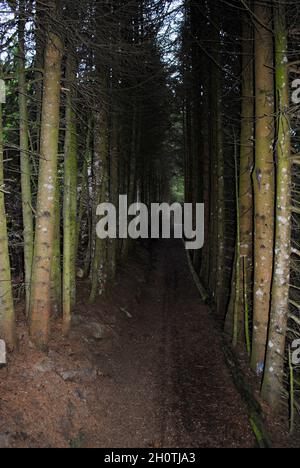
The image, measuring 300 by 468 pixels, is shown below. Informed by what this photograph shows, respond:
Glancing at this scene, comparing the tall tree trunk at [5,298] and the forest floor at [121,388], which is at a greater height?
the tall tree trunk at [5,298]

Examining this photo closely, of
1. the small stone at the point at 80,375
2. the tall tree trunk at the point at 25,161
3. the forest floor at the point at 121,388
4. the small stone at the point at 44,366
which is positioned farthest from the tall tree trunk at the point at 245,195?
the tall tree trunk at the point at 25,161

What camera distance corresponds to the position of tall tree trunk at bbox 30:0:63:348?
7.48 meters

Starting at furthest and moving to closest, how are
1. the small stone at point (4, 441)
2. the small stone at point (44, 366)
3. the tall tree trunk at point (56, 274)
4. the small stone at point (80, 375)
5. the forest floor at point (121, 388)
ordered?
the tall tree trunk at point (56, 274) → the small stone at point (80, 375) → the small stone at point (44, 366) → the forest floor at point (121, 388) → the small stone at point (4, 441)

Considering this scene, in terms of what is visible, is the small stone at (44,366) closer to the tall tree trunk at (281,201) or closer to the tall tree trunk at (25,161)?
→ the tall tree trunk at (25,161)

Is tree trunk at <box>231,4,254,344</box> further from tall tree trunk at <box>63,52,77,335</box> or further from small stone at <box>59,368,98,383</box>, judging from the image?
tall tree trunk at <box>63,52,77,335</box>

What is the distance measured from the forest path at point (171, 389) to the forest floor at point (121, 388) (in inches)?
0.7

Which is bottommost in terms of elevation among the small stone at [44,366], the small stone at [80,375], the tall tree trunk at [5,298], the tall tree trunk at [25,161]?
the small stone at [80,375]

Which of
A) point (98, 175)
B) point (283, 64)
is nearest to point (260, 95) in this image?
point (283, 64)

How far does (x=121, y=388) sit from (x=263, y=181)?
214 inches

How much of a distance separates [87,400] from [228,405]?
108 inches

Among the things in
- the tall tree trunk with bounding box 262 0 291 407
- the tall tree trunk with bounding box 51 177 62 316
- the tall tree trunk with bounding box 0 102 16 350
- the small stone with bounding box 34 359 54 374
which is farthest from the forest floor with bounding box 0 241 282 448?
the tall tree trunk with bounding box 262 0 291 407

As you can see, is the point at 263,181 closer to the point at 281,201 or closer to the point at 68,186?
the point at 281,201

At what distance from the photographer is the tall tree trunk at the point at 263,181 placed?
7.68 metres

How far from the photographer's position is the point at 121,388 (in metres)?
7.78
